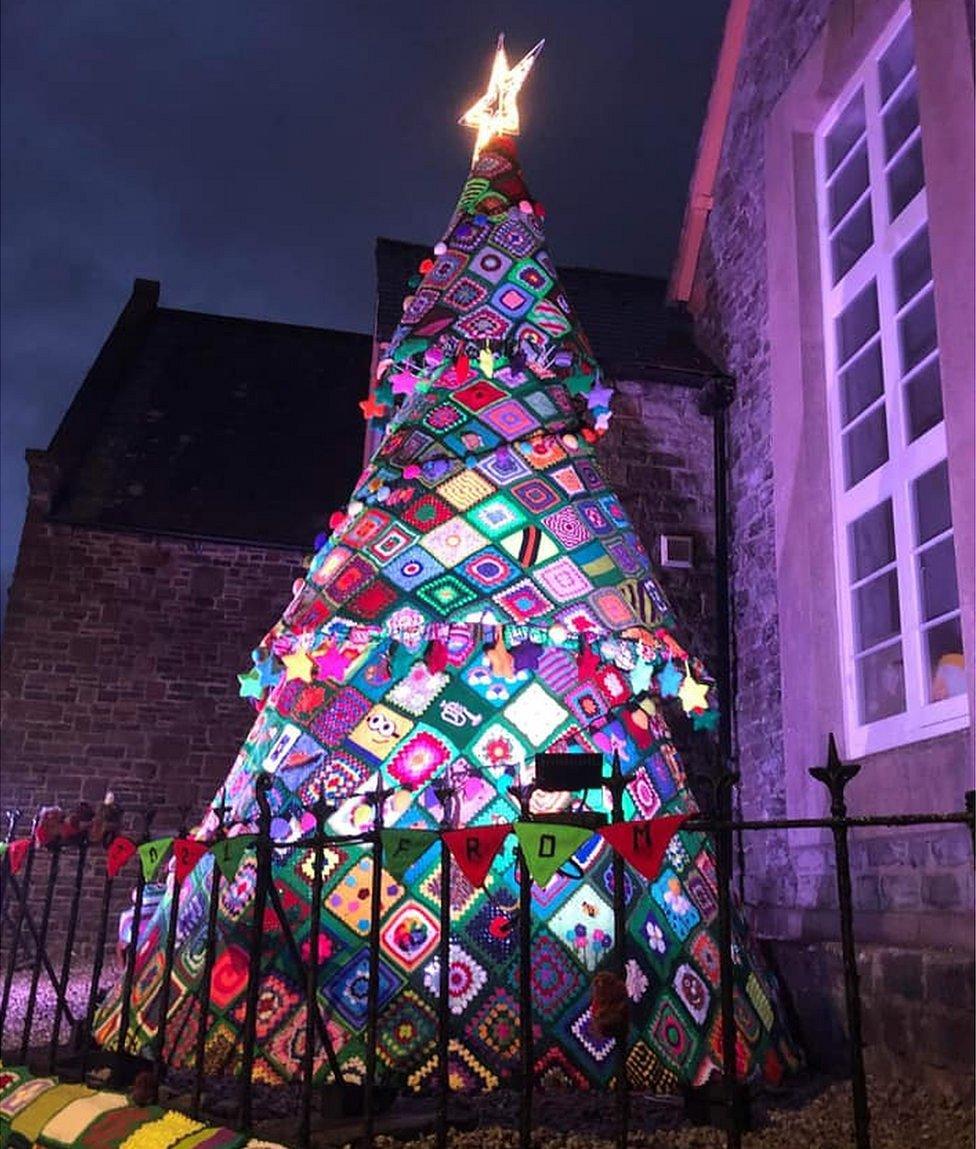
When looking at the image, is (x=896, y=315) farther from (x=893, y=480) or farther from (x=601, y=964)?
(x=601, y=964)

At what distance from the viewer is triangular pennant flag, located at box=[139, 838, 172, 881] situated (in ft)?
12.2

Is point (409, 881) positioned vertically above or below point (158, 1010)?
above

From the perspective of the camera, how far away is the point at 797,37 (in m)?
6.39

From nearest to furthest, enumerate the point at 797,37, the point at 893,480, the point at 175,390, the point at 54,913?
the point at 893,480 → the point at 797,37 → the point at 54,913 → the point at 175,390

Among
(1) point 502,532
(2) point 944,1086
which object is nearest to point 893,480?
(1) point 502,532

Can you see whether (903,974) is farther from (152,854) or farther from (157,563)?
(157,563)

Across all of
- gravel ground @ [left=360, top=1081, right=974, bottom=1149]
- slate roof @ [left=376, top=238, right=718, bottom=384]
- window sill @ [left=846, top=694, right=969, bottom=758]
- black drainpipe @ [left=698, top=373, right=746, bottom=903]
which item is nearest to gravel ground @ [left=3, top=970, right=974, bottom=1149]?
→ gravel ground @ [left=360, top=1081, right=974, bottom=1149]

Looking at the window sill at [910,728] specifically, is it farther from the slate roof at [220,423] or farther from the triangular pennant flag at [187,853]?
the slate roof at [220,423]

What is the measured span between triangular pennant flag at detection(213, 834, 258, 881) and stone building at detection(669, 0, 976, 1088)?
2647 mm

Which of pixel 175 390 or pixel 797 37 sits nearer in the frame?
pixel 797 37

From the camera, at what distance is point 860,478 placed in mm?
5367

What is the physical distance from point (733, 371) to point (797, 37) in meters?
2.11

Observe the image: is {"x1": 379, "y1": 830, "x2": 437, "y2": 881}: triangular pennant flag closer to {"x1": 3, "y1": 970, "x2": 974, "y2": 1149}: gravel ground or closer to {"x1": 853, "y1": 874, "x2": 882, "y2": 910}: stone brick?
{"x1": 3, "y1": 970, "x2": 974, "y2": 1149}: gravel ground

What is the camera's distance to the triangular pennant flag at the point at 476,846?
284 cm
